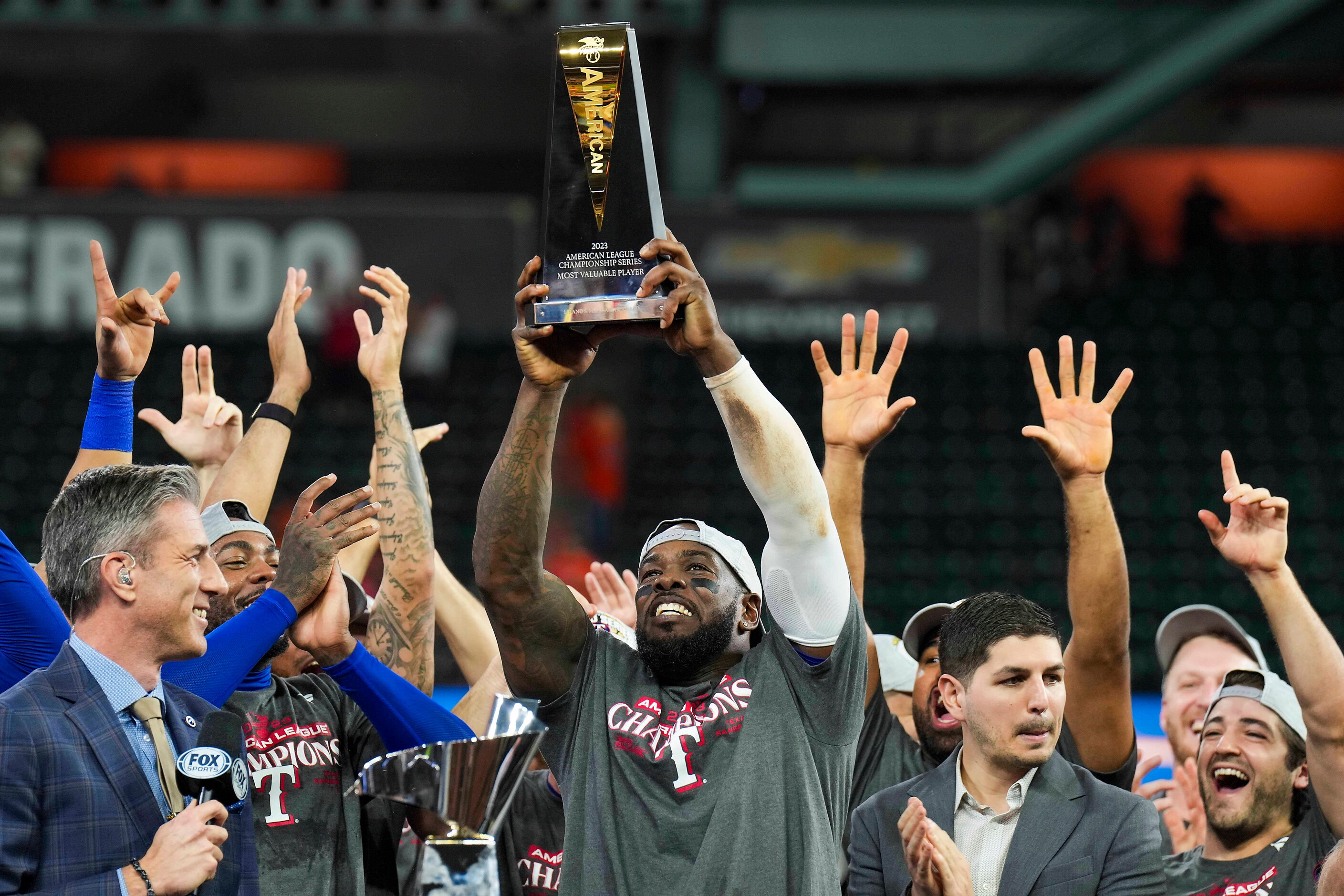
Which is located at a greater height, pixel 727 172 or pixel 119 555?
pixel 727 172

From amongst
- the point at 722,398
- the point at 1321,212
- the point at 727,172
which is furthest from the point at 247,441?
the point at 1321,212

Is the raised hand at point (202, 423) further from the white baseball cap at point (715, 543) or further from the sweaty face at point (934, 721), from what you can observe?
the sweaty face at point (934, 721)

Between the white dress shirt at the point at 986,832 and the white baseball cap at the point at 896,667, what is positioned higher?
the white baseball cap at the point at 896,667

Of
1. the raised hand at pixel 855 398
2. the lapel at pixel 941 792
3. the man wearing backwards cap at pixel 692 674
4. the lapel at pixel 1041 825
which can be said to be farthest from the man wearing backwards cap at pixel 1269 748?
the man wearing backwards cap at pixel 692 674

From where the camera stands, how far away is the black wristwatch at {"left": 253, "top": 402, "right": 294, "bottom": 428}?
4.15 metres

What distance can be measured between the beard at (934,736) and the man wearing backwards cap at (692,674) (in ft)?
2.14

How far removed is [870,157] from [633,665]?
13.3m

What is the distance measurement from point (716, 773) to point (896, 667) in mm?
1503

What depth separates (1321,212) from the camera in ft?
53.7

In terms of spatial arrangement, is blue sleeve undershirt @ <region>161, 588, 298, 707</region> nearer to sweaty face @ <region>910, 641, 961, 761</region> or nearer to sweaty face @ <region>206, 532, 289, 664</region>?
sweaty face @ <region>206, 532, 289, 664</region>

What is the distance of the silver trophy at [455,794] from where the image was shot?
8.02 ft

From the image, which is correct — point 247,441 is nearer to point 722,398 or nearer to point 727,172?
point 722,398

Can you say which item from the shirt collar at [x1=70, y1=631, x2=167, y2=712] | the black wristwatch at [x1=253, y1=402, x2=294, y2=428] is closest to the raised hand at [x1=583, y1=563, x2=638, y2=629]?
the black wristwatch at [x1=253, y1=402, x2=294, y2=428]

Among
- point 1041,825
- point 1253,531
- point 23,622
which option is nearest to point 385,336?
point 23,622
